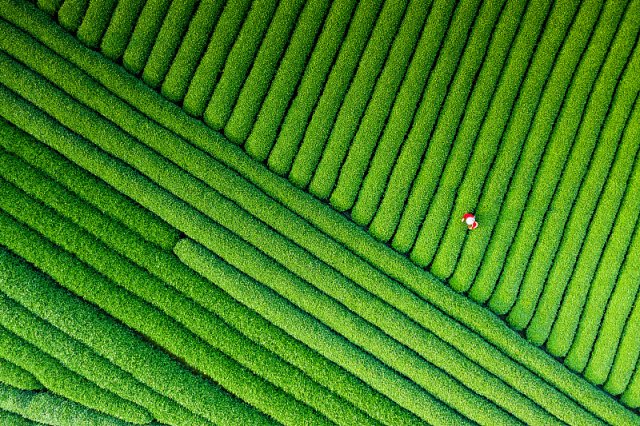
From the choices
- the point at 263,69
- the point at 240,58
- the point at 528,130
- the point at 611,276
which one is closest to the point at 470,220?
the point at 528,130

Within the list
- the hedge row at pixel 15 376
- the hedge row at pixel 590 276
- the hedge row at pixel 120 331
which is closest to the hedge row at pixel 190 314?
the hedge row at pixel 120 331

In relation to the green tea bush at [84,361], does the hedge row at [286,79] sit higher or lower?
higher

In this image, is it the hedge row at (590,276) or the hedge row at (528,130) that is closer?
the hedge row at (528,130)

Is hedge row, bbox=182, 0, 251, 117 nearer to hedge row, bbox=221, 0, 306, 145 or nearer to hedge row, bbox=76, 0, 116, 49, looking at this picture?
hedge row, bbox=221, 0, 306, 145

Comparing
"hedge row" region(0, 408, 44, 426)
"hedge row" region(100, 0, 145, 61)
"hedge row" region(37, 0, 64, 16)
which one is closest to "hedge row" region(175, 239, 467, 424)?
"hedge row" region(100, 0, 145, 61)

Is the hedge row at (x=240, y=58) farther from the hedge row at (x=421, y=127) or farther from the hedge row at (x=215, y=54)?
the hedge row at (x=421, y=127)
